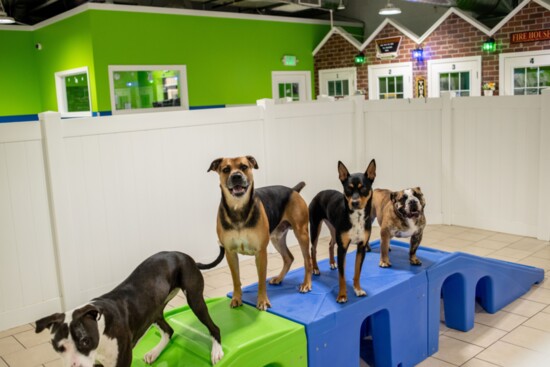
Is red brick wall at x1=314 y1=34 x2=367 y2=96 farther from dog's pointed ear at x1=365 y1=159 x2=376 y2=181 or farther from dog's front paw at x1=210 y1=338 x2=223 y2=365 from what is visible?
dog's front paw at x1=210 y1=338 x2=223 y2=365

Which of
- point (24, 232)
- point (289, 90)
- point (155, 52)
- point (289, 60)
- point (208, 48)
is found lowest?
point (24, 232)

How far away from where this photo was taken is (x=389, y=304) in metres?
3.58

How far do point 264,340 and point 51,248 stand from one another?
2.52 meters

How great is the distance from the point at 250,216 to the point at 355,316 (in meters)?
0.92

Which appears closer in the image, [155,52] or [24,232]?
[24,232]

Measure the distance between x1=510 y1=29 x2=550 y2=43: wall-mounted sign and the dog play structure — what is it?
5934 millimetres

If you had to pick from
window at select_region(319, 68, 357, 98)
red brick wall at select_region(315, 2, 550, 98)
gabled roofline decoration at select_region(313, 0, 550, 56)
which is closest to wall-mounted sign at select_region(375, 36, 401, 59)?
red brick wall at select_region(315, 2, 550, 98)

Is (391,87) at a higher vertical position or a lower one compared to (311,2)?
lower

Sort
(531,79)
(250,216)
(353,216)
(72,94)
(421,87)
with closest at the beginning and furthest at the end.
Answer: (250,216) → (353,216) → (531,79) → (72,94) → (421,87)

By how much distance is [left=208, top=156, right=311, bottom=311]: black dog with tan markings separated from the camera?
2994 millimetres

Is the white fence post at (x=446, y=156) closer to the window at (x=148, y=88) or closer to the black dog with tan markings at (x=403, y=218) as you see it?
the black dog with tan markings at (x=403, y=218)

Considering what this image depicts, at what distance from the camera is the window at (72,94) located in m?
10.5

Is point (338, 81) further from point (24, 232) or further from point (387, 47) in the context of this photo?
point (24, 232)

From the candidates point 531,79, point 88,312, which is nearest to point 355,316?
point 88,312
